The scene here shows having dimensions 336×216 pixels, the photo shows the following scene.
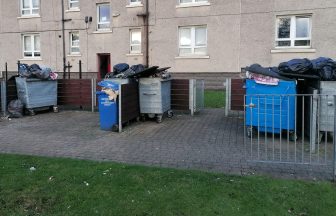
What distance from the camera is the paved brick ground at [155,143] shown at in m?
5.59

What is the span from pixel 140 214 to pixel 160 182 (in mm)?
913

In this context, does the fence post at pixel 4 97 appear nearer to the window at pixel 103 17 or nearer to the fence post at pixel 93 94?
the fence post at pixel 93 94

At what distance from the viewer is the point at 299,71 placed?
738cm

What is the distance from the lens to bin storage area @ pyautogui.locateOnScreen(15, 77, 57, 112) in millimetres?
11406

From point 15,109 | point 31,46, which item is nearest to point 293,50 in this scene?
point 15,109

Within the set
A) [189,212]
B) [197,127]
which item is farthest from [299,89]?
[189,212]

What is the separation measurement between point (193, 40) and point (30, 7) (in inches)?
467

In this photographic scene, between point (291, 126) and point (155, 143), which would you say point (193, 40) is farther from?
point (155, 143)

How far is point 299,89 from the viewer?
27.4ft

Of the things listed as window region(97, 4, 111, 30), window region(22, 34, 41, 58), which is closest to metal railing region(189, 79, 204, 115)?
window region(97, 4, 111, 30)

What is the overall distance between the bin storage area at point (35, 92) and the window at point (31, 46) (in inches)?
507

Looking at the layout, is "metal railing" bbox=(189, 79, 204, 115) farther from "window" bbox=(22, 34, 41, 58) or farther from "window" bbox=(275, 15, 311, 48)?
"window" bbox=(22, 34, 41, 58)

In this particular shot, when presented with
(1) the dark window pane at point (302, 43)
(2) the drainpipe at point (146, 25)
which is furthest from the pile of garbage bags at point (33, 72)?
(1) the dark window pane at point (302, 43)

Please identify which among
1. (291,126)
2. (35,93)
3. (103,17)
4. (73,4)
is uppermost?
(73,4)
